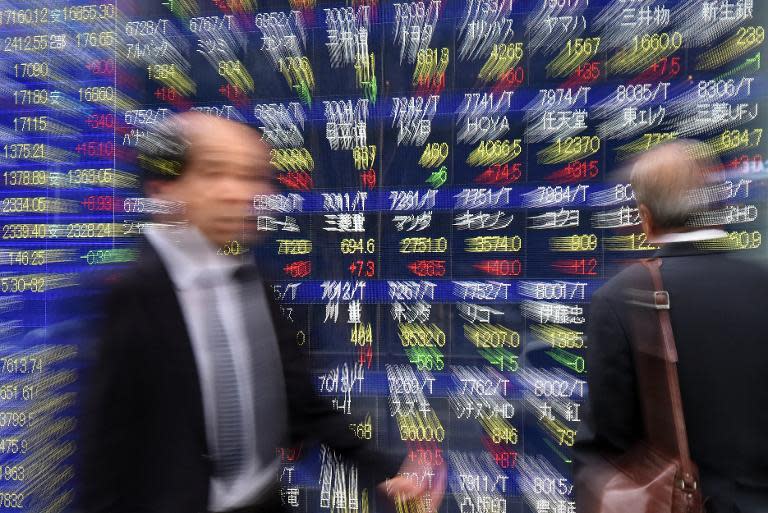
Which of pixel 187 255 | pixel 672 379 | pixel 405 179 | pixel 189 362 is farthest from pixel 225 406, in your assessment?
pixel 405 179

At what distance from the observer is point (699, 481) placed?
50.1 inches

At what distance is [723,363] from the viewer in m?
1.30

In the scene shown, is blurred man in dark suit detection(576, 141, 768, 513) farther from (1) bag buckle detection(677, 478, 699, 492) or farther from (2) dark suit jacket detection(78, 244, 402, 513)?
(2) dark suit jacket detection(78, 244, 402, 513)

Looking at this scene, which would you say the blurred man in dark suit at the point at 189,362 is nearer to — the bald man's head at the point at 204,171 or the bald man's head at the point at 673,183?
the bald man's head at the point at 204,171

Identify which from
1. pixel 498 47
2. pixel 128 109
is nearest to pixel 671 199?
pixel 498 47

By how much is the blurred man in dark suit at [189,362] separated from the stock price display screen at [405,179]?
105 centimetres

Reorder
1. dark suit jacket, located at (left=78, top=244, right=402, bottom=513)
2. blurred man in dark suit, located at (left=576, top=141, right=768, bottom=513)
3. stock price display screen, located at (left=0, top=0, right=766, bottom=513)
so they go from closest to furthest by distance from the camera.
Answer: dark suit jacket, located at (left=78, top=244, right=402, bottom=513), blurred man in dark suit, located at (left=576, top=141, right=768, bottom=513), stock price display screen, located at (left=0, top=0, right=766, bottom=513)

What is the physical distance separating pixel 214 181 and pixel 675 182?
1226 millimetres

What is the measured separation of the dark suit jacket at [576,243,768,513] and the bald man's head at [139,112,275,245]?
3.62 ft

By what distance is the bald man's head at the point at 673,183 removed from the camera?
133 cm

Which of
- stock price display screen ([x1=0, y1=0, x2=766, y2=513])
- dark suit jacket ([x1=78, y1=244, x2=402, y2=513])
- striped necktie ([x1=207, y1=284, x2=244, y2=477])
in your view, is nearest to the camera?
dark suit jacket ([x1=78, y1=244, x2=402, y2=513])

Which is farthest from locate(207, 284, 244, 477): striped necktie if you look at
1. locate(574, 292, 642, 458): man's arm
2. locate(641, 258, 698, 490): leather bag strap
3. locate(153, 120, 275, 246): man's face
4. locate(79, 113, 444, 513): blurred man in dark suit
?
locate(641, 258, 698, 490): leather bag strap

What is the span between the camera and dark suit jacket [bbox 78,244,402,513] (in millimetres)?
1085

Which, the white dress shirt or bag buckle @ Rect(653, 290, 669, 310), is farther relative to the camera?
bag buckle @ Rect(653, 290, 669, 310)
